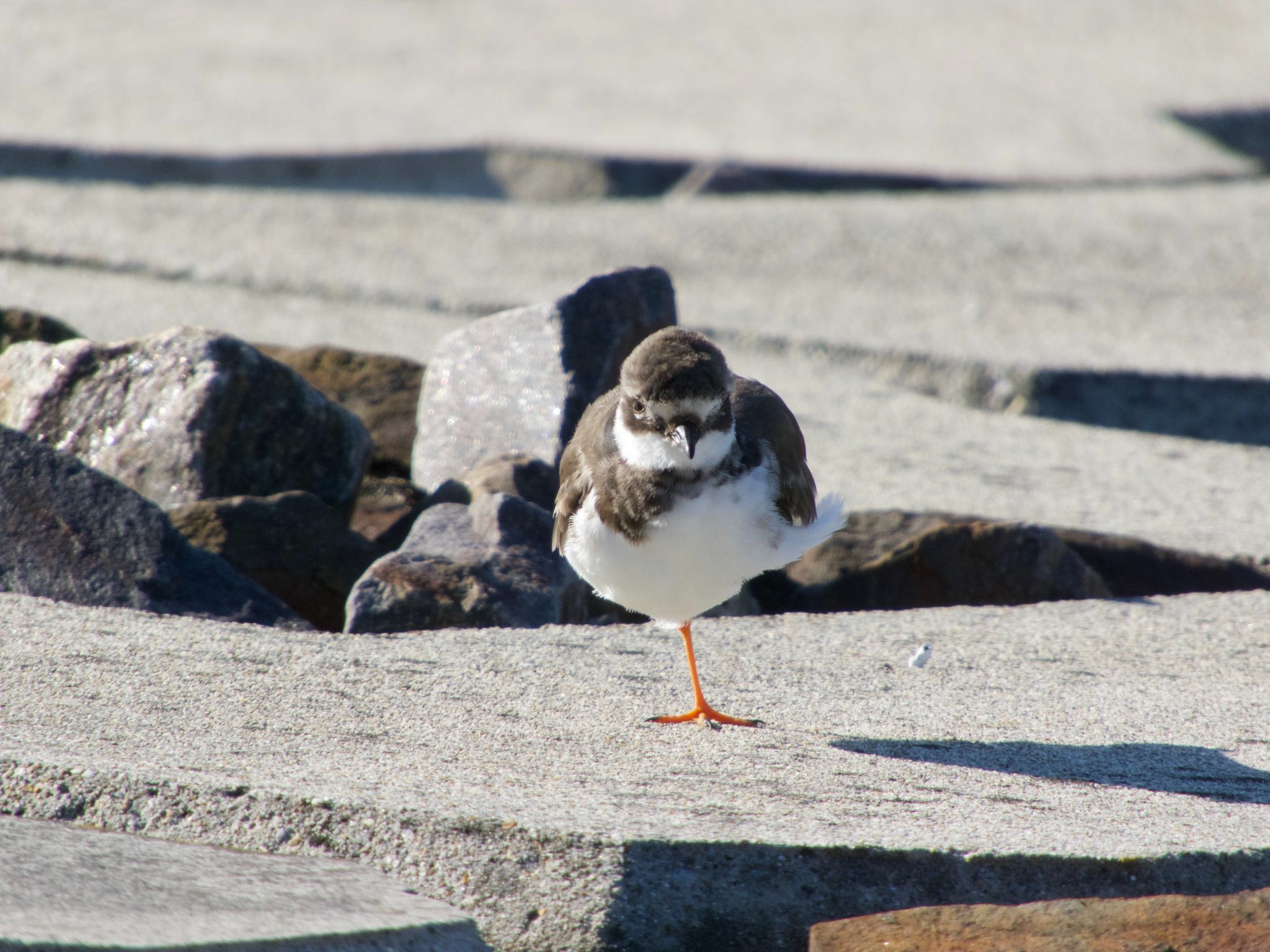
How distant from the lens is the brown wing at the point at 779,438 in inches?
129

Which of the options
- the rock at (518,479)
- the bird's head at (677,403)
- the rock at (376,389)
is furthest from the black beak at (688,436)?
the rock at (376,389)

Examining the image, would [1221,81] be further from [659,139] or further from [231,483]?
[231,483]

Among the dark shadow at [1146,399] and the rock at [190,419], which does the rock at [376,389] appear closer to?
the rock at [190,419]

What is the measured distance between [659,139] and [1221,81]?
14.4 feet

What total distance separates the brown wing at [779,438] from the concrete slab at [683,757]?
0.43 m

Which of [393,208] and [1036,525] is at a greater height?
[1036,525]

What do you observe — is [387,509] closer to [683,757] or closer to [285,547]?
[285,547]

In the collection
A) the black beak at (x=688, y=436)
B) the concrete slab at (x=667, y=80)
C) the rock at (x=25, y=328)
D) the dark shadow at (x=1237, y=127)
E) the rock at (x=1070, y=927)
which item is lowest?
the concrete slab at (x=667, y=80)

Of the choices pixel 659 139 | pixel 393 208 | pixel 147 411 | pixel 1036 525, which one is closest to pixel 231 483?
pixel 147 411

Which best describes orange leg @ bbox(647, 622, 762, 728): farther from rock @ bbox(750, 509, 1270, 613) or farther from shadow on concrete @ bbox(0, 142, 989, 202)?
shadow on concrete @ bbox(0, 142, 989, 202)

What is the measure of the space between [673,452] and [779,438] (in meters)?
0.41

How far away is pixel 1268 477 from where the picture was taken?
5.25 metres

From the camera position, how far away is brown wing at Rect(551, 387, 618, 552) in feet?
10.9

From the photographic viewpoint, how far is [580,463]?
3.40 meters
